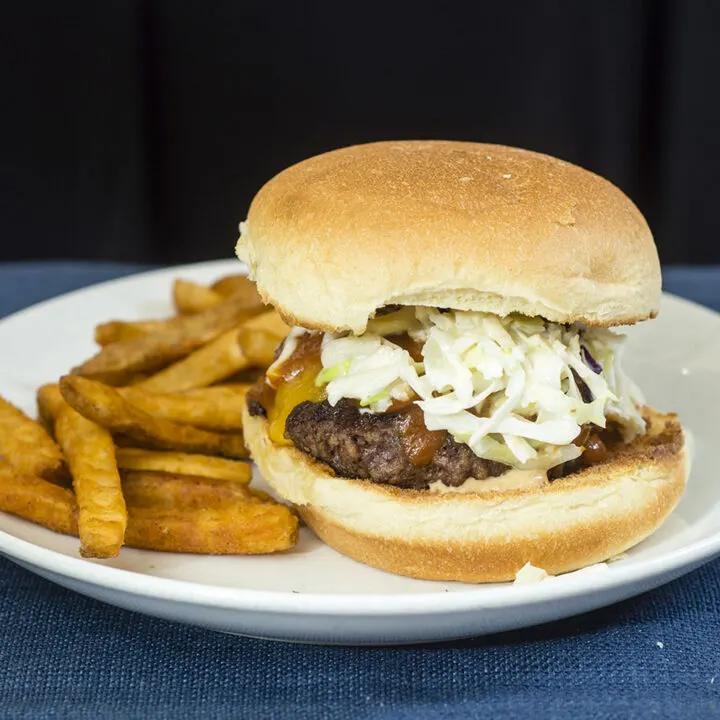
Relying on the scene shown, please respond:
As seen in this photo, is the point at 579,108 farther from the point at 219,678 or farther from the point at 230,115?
the point at 219,678

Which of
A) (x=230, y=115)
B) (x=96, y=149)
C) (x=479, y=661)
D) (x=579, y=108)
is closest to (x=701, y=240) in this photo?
(x=579, y=108)

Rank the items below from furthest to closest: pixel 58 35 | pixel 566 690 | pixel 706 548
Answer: pixel 58 35 → pixel 706 548 → pixel 566 690

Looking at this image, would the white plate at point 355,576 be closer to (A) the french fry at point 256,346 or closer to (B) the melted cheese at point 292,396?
(B) the melted cheese at point 292,396

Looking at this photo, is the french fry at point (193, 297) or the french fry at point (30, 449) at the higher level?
the french fry at point (193, 297)

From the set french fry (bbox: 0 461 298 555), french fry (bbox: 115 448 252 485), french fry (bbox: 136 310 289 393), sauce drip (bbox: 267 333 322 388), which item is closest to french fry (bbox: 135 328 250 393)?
french fry (bbox: 136 310 289 393)

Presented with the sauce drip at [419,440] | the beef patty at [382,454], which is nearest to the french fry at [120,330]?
the beef patty at [382,454]

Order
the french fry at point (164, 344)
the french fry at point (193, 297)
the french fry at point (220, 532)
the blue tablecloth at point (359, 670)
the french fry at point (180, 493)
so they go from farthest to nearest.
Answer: the french fry at point (193, 297), the french fry at point (164, 344), the french fry at point (180, 493), the french fry at point (220, 532), the blue tablecloth at point (359, 670)

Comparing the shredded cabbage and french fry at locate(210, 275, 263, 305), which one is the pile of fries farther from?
the shredded cabbage
